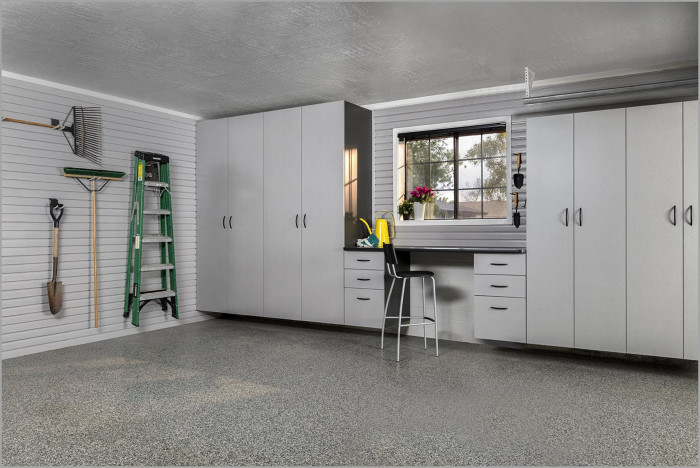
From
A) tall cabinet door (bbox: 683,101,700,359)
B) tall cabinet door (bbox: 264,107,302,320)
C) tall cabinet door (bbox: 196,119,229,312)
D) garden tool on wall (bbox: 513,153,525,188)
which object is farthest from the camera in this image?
tall cabinet door (bbox: 196,119,229,312)

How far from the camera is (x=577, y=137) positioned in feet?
14.3

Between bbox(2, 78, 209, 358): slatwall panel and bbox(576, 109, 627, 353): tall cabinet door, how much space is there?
4382 millimetres

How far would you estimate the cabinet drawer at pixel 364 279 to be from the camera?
17.2 feet

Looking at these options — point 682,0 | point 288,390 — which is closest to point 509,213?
point 682,0

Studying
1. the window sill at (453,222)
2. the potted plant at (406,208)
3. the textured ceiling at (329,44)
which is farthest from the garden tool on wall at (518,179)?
the potted plant at (406,208)

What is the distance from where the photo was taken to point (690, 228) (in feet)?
12.9

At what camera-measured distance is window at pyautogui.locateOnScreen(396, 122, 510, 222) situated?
5.25 meters

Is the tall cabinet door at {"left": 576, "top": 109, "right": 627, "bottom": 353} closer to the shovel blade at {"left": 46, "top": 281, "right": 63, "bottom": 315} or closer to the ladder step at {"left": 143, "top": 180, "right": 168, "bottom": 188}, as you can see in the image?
the ladder step at {"left": 143, "top": 180, "right": 168, "bottom": 188}

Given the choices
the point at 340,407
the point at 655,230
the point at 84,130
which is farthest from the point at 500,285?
the point at 84,130

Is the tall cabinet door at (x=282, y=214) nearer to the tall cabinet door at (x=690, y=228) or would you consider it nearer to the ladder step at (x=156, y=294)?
the ladder step at (x=156, y=294)

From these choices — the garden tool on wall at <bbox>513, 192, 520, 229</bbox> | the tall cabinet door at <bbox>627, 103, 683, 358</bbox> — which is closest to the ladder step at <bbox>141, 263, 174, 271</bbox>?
the garden tool on wall at <bbox>513, 192, 520, 229</bbox>

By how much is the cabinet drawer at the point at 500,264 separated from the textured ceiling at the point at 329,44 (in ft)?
5.29

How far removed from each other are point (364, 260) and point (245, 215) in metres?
1.62

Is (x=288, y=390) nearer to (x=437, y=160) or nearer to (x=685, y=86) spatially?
(x=437, y=160)
